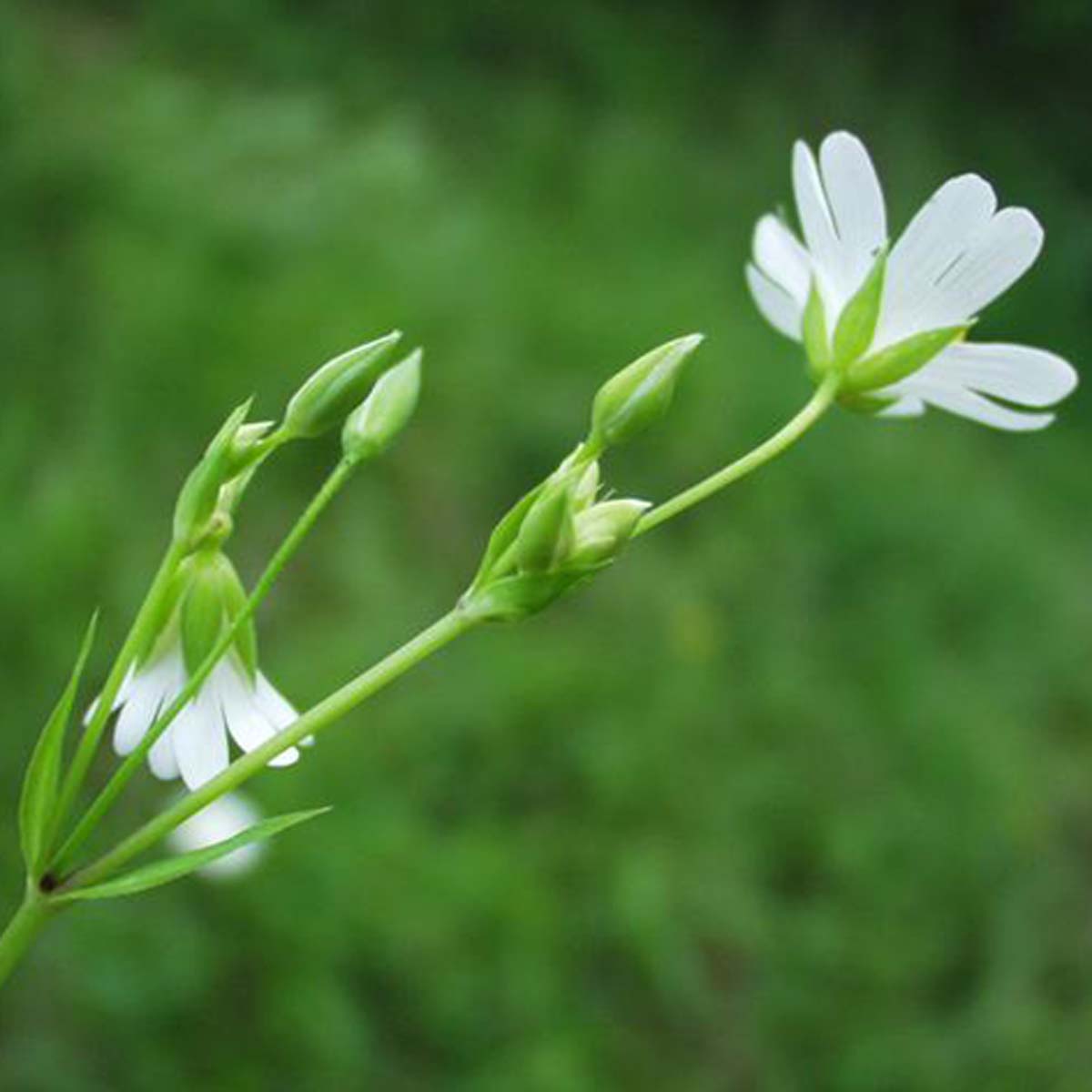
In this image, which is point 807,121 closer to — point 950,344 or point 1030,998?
point 1030,998

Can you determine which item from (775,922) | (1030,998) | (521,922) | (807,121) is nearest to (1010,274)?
(521,922)

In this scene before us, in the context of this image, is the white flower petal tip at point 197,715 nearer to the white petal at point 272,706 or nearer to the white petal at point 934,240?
the white petal at point 272,706

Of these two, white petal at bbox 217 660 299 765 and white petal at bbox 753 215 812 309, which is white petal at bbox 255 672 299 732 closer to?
white petal at bbox 217 660 299 765

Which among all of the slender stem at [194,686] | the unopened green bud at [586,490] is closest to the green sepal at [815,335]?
the unopened green bud at [586,490]

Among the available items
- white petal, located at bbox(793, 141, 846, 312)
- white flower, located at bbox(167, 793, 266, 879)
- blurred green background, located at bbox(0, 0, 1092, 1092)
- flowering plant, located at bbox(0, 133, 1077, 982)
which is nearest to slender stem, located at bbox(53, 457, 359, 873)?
flowering plant, located at bbox(0, 133, 1077, 982)

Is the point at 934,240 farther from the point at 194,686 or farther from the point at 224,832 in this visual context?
the point at 224,832
